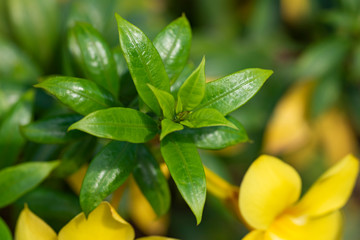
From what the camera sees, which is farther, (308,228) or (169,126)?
(308,228)

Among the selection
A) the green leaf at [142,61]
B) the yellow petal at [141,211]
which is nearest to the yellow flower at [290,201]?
the green leaf at [142,61]

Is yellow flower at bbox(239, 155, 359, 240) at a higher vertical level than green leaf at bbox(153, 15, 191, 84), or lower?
lower

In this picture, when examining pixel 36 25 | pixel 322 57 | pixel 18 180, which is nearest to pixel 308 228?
pixel 18 180

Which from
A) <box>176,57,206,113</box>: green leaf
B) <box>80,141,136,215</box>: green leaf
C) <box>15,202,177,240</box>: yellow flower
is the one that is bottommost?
<box>15,202,177,240</box>: yellow flower

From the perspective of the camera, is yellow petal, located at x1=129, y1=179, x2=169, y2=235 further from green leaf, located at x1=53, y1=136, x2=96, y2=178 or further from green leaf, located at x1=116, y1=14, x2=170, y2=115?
green leaf, located at x1=116, y1=14, x2=170, y2=115

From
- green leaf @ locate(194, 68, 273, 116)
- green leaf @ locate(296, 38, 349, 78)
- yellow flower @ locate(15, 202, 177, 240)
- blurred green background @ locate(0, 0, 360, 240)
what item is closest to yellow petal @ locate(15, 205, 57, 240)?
yellow flower @ locate(15, 202, 177, 240)

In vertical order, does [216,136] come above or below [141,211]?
above

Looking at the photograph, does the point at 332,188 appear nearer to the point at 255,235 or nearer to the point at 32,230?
the point at 255,235
